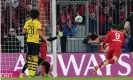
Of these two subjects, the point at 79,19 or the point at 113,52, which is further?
the point at 79,19

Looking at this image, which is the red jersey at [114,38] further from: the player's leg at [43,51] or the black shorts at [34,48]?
the black shorts at [34,48]

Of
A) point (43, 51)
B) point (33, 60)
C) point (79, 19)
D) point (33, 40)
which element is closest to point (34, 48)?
point (33, 40)

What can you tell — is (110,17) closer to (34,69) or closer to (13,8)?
(13,8)

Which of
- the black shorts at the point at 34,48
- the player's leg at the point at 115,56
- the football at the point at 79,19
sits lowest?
the player's leg at the point at 115,56

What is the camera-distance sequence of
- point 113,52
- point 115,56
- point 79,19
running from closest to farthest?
1. point 115,56
2. point 113,52
3. point 79,19

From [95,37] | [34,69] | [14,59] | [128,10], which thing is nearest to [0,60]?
[14,59]

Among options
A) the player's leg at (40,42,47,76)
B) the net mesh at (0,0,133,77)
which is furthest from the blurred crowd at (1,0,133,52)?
the player's leg at (40,42,47,76)

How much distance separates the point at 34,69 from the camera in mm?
17531

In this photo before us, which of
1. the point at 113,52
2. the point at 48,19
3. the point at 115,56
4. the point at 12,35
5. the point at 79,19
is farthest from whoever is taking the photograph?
the point at 79,19

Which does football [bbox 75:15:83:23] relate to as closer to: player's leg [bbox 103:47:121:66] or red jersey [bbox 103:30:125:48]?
red jersey [bbox 103:30:125:48]

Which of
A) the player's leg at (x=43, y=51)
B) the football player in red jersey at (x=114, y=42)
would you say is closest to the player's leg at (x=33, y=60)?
the player's leg at (x=43, y=51)

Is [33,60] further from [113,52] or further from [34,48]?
[113,52]

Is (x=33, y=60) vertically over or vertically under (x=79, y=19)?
under

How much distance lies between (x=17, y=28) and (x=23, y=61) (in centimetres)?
109
